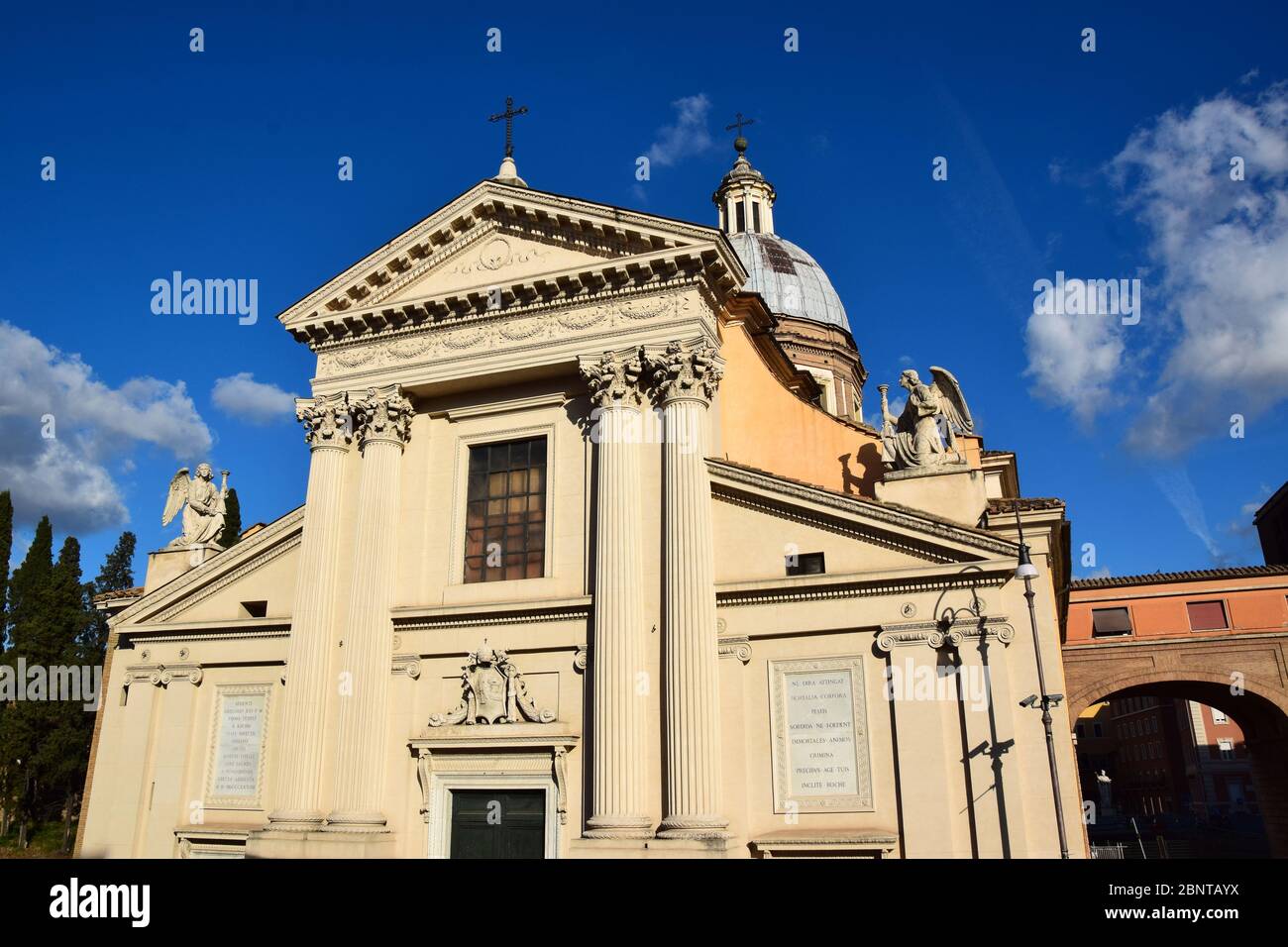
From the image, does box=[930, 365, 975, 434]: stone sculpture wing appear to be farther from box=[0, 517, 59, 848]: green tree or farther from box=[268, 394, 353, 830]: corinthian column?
box=[0, 517, 59, 848]: green tree

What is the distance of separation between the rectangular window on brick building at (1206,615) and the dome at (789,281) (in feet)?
56.0

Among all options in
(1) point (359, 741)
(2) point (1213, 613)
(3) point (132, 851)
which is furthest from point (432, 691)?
(2) point (1213, 613)

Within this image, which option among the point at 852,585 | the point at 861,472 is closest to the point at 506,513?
the point at 852,585

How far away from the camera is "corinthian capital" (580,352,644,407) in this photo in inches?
656

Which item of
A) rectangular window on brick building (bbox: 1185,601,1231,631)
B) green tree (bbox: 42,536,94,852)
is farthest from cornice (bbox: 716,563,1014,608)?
green tree (bbox: 42,536,94,852)

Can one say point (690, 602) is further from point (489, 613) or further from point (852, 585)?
point (489, 613)

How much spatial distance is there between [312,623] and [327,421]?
4.02 meters

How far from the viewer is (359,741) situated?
1612cm

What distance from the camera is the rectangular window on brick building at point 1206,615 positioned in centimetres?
3303

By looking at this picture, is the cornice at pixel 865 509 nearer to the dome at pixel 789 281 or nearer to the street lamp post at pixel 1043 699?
the street lamp post at pixel 1043 699

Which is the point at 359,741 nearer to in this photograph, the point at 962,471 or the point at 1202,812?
the point at 962,471

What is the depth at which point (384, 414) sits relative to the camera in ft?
59.9

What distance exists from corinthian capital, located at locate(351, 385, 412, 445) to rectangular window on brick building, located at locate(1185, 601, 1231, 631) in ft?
94.3

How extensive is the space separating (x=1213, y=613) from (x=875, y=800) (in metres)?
25.4
